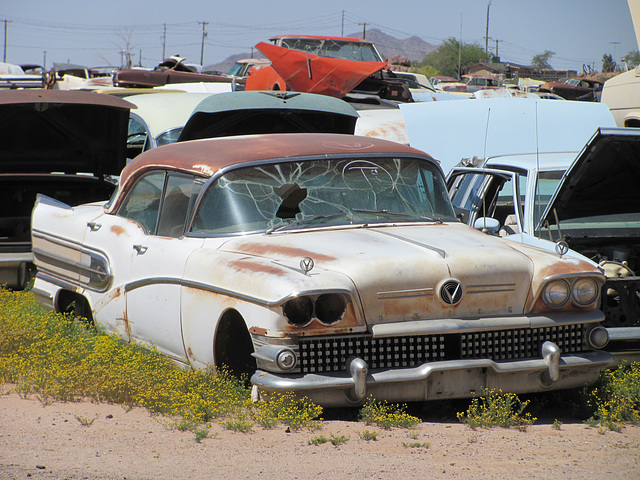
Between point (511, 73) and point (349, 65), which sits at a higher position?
point (511, 73)

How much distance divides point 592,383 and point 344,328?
1.70 m

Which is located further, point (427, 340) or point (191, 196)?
point (191, 196)

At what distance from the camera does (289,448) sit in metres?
4.16

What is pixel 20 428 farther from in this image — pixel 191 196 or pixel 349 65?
pixel 349 65

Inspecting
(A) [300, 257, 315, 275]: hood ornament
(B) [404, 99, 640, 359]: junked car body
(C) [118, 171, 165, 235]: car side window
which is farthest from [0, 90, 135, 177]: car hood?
(A) [300, 257, 315, 275]: hood ornament

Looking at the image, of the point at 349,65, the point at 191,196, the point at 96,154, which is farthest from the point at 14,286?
the point at 349,65

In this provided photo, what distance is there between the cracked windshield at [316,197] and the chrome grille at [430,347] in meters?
1.07

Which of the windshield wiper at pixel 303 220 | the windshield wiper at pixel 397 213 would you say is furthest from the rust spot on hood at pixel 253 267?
the windshield wiper at pixel 397 213

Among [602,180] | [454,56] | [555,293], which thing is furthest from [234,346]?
[454,56]

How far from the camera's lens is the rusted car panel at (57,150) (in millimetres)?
8852

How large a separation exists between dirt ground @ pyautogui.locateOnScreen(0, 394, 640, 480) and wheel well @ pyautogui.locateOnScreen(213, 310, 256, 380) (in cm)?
52

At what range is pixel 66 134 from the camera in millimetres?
9352

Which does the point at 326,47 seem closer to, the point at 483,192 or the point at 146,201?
the point at 483,192

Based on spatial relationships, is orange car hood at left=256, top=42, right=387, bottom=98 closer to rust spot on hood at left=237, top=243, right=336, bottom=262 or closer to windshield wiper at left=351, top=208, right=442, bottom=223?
windshield wiper at left=351, top=208, right=442, bottom=223
